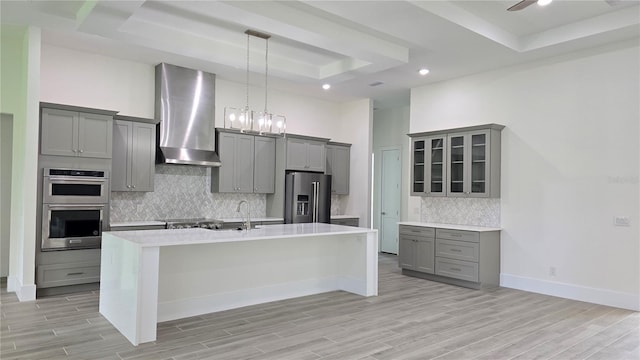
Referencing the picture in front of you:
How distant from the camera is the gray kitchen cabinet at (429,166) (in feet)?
23.0

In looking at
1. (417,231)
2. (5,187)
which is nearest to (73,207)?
(5,187)

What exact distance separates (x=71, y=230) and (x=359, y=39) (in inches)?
170

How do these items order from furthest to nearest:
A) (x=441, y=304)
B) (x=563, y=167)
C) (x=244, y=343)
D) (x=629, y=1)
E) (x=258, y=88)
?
(x=258, y=88), (x=563, y=167), (x=441, y=304), (x=629, y=1), (x=244, y=343)

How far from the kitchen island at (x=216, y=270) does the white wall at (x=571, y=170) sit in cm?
234

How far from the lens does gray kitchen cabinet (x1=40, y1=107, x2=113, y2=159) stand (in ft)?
17.9

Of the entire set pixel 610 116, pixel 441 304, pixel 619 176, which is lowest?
pixel 441 304

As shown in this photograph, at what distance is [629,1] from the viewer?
4.66m

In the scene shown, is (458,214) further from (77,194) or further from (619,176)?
(77,194)

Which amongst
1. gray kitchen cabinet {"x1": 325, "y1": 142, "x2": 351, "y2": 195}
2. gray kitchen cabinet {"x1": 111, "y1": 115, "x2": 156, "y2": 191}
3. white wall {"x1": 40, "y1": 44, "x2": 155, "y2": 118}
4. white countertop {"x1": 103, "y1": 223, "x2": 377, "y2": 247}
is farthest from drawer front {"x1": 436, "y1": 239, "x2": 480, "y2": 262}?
white wall {"x1": 40, "y1": 44, "x2": 155, "y2": 118}

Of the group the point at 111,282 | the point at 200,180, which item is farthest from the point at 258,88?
the point at 111,282

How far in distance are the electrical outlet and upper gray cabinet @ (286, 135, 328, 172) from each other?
184 inches

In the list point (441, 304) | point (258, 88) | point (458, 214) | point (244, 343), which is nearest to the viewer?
point (244, 343)

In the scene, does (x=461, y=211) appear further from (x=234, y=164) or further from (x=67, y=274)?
(x=67, y=274)

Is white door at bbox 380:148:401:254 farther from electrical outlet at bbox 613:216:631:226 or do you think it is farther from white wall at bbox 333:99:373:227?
electrical outlet at bbox 613:216:631:226
